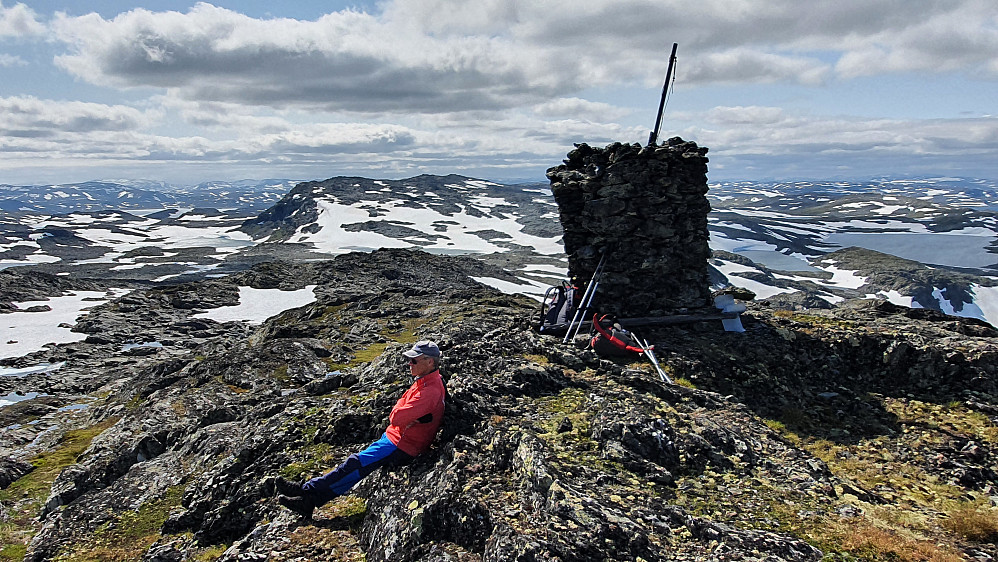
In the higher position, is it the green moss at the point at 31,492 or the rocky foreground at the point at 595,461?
the rocky foreground at the point at 595,461

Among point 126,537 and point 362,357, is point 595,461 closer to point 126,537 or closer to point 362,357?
point 126,537

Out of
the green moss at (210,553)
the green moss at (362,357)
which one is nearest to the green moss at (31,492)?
the green moss at (210,553)

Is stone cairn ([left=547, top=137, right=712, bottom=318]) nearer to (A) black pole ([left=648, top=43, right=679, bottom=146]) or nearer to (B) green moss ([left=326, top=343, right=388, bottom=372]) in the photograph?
(A) black pole ([left=648, top=43, right=679, bottom=146])

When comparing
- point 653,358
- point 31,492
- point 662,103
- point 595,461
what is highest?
point 662,103

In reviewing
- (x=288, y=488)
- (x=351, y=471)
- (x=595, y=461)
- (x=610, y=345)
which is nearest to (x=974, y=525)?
(x=595, y=461)

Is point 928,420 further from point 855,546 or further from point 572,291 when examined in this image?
point 572,291

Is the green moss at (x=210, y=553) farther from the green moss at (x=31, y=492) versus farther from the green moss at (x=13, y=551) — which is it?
the green moss at (x=31, y=492)

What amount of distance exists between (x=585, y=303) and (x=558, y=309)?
138 centimetres

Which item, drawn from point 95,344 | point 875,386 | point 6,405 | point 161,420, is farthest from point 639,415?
point 95,344

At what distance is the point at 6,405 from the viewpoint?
1902 inches

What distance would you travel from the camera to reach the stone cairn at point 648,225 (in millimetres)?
25328

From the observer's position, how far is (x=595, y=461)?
12422mm

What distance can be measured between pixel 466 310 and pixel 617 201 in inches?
1243

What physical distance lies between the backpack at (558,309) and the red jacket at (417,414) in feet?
40.3
